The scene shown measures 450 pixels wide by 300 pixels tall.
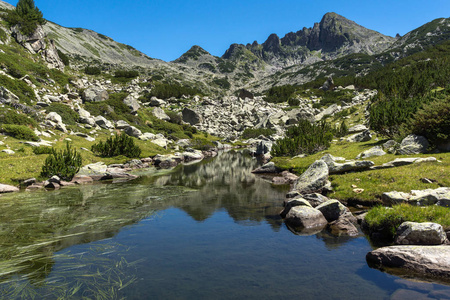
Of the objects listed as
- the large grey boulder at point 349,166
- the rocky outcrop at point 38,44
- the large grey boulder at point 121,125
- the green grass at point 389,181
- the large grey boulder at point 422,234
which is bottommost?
the large grey boulder at point 422,234

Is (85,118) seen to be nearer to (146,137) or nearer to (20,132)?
(146,137)

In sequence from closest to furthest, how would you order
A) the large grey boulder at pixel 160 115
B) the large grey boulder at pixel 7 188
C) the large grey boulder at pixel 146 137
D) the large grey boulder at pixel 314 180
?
1. the large grey boulder at pixel 314 180
2. the large grey boulder at pixel 7 188
3. the large grey boulder at pixel 146 137
4. the large grey boulder at pixel 160 115

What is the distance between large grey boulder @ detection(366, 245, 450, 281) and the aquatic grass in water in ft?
30.9

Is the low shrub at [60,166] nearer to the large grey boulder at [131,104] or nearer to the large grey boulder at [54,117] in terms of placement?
the large grey boulder at [54,117]

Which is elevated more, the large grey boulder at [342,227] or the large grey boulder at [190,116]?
the large grey boulder at [190,116]

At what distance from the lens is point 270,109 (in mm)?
102438

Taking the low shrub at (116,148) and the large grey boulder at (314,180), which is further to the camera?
the low shrub at (116,148)

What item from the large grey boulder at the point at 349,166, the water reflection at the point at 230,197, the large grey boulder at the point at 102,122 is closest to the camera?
the water reflection at the point at 230,197

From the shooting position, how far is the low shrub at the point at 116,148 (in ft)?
129

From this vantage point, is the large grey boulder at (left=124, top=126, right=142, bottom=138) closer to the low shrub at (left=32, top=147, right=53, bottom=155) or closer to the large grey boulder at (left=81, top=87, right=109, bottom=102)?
the large grey boulder at (left=81, top=87, right=109, bottom=102)

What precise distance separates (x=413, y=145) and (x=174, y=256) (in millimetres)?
24965

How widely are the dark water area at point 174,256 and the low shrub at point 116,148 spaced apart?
20.7m

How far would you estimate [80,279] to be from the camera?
866 cm

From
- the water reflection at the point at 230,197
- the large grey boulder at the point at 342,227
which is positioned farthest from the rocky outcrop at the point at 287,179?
the large grey boulder at the point at 342,227
